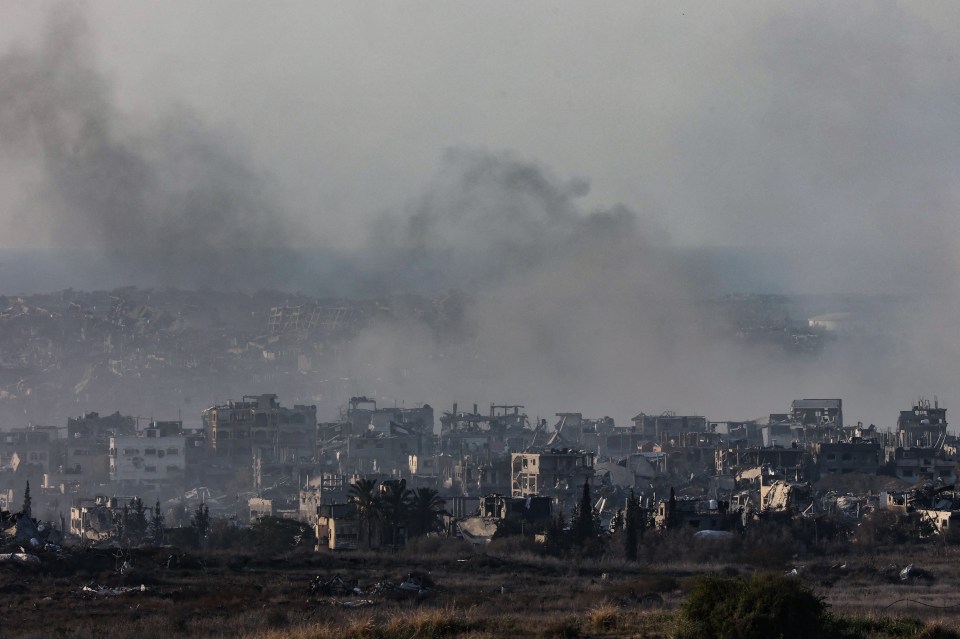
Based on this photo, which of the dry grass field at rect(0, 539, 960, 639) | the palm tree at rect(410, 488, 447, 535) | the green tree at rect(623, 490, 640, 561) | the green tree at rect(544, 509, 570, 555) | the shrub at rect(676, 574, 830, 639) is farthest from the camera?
the palm tree at rect(410, 488, 447, 535)

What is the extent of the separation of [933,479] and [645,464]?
21745mm

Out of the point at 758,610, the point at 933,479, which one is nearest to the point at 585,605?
the point at 758,610

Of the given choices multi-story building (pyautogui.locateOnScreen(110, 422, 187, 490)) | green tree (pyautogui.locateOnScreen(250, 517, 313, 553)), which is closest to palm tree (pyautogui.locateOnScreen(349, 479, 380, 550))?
green tree (pyautogui.locateOnScreen(250, 517, 313, 553))

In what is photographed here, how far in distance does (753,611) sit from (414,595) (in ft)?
43.7

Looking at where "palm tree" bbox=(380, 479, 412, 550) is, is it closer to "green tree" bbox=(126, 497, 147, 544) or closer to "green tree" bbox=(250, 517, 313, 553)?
"green tree" bbox=(250, 517, 313, 553)

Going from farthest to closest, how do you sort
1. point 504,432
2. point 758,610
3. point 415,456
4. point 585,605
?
point 504,432 → point 415,456 → point 585,605 → point 758,610

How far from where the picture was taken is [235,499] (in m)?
112

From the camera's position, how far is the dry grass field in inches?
1085

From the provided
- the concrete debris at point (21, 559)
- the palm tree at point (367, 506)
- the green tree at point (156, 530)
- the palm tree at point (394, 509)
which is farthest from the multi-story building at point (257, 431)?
the concrete debris at point (21, 559)

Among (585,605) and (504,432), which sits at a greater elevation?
(504,432)

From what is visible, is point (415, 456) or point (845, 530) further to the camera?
point (415, 456)

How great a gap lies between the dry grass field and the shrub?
0.81 meters

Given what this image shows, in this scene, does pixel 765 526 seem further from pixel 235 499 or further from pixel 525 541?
pixel 235 499

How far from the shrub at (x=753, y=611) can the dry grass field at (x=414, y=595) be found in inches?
31.9
